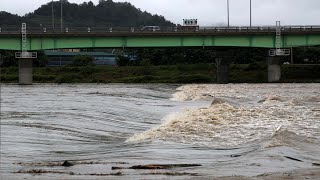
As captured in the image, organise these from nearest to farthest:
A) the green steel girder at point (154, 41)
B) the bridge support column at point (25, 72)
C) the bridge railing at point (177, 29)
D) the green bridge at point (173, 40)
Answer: the bridge support column at point (25, 72) < the green bridge at point (173, 40) < the green steel girder at point (154, 41) < the bridge railing at point (177, 29)

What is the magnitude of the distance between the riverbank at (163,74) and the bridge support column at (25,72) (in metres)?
14.0

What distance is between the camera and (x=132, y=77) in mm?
109500

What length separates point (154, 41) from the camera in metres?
94.4

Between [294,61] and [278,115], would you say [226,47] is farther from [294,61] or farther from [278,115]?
[278,115]

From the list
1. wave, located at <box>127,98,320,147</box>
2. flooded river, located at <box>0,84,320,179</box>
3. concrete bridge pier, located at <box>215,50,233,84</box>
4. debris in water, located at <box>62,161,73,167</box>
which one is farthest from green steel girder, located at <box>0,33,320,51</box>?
debris in water, located at <box>62,161,73,167</box>

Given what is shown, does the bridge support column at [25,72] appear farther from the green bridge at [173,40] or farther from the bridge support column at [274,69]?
the bridge support column at [274,69]

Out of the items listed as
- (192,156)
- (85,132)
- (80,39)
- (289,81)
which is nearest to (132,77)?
(80,39)

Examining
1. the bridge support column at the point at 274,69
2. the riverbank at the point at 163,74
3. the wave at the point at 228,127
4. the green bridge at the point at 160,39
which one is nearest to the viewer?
the wave at the point at 228,127

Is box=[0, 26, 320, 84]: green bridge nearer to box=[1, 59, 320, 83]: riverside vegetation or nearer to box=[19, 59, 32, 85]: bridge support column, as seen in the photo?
box=[19, 59, 32, 85]: bridge support column

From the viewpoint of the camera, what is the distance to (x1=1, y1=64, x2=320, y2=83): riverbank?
4195 inches

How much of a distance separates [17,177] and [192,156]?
605cm

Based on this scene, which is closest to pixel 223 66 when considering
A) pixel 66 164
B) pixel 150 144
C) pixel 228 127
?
pixel 228 127

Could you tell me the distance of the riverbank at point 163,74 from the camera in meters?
107

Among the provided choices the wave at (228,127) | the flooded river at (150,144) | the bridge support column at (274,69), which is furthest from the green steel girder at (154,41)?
the flooded river at (150,144)
